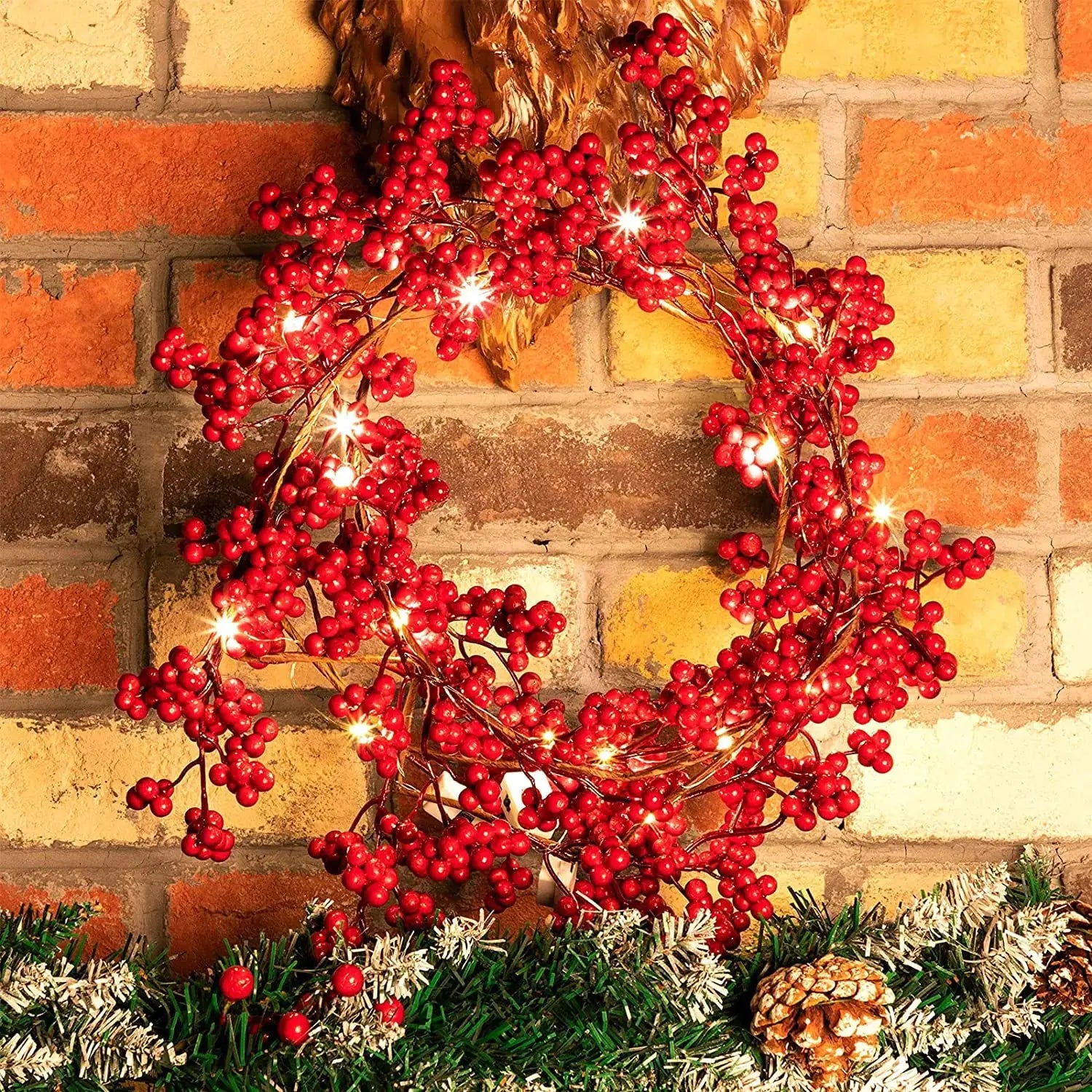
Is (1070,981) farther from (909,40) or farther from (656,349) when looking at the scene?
Result: (909,40)

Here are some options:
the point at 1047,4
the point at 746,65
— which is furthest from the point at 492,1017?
the point at 1047,4

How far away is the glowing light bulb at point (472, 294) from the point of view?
0.63 meters

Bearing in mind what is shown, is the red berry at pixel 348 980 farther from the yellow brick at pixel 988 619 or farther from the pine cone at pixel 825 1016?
the yellow brick at pixel 988 619

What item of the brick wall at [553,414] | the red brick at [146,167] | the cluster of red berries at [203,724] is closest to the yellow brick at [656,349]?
the brick wall at [553,414]

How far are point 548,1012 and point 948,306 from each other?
50cm

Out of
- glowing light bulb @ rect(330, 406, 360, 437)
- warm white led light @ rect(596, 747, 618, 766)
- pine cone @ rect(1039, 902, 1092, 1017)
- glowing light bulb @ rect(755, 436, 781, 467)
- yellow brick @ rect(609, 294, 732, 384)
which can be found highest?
yellow brick @ rect(609, 294, 732, 384)

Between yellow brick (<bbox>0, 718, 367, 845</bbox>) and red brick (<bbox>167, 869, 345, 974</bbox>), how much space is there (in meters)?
0.03

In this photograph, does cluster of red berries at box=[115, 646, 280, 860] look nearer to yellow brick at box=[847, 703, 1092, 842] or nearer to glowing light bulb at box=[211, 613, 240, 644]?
glowing light bulb at box=[211, 613, 240, 644]

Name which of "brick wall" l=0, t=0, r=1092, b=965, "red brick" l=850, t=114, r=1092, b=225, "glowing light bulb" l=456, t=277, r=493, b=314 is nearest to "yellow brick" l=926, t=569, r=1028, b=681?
"brick wall" l=0, t=0, r=1092, b=965

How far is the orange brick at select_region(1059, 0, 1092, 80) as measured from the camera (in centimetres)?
76

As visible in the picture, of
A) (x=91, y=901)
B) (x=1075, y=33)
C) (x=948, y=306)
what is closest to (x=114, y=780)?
(x=91, y=901)

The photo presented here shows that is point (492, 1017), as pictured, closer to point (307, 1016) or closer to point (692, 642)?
point (307, 1016)

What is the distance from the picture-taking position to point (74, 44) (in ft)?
2.47

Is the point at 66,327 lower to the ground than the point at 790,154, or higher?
lower
